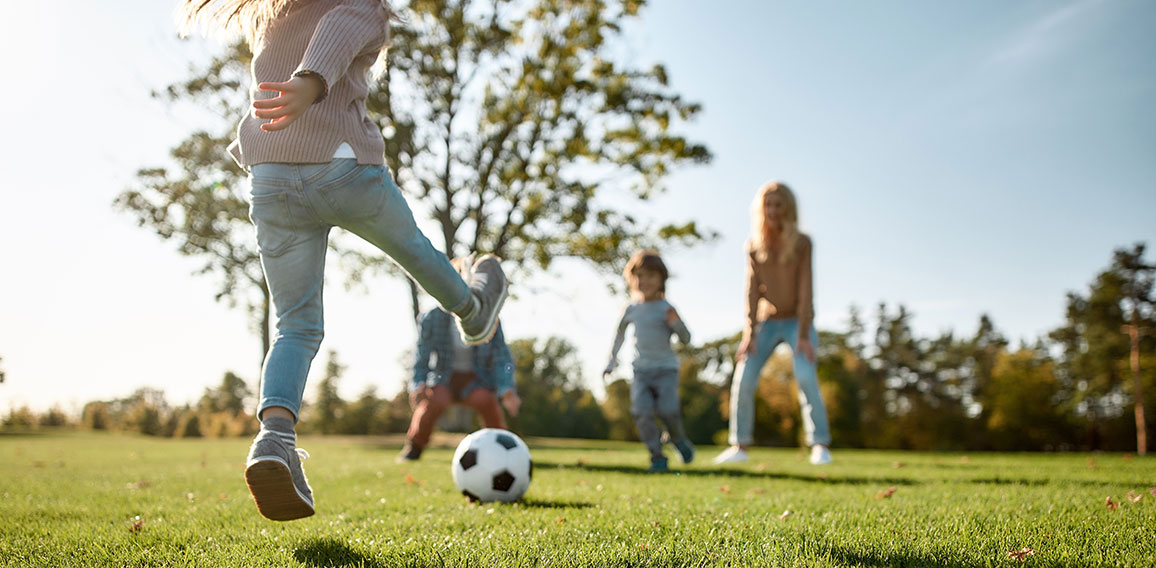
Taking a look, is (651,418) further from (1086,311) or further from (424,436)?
(1086,311)

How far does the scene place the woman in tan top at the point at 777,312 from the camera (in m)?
6.60

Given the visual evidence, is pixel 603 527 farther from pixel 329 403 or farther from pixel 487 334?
pixel 329 403

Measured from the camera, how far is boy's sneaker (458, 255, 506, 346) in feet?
10.4

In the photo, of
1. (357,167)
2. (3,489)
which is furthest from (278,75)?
(3,489)

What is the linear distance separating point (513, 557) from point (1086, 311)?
44.8 meters

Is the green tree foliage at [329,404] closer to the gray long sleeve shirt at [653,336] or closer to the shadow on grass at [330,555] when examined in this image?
the gray long sleeve shirt at [653,336]

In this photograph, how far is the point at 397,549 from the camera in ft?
7.98

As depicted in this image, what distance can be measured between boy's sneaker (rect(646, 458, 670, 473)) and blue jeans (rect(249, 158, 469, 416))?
401 cm

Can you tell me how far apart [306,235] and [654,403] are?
175 inches

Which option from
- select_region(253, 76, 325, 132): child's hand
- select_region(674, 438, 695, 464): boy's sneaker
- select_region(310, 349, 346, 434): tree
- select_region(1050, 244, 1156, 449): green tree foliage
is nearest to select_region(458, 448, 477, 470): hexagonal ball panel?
select_region(253, 76, 325, 132): child's hand

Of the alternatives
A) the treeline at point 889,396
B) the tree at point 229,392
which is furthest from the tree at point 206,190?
the tree at point 229,392

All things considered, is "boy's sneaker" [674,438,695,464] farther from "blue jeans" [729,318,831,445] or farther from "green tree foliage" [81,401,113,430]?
"green tree foliage" [81,401,113,430]

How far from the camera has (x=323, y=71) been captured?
7.90ft

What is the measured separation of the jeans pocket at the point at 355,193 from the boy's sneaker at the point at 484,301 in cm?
64
